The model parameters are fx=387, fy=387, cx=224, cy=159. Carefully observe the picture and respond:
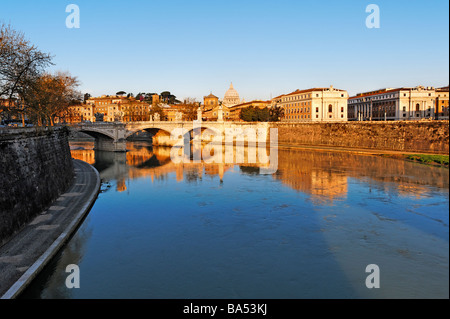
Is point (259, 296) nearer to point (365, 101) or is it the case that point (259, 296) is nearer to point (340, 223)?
point (340, 223)

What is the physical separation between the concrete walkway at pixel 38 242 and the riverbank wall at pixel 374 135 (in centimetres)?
2976

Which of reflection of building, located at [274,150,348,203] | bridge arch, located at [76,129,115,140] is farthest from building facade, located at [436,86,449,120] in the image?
bridge arch, located at [76,129,115,140]

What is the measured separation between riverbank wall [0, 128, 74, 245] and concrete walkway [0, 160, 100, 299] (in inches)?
16.0

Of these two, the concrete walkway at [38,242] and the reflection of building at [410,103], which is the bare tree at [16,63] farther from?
the reflection of building at [410,103]

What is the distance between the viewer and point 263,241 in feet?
49.3

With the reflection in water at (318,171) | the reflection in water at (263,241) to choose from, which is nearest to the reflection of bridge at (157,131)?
the reflection in water at (318,171)

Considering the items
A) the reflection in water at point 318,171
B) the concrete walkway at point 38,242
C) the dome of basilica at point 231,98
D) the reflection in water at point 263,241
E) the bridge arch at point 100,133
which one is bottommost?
the reflection in water at point 263,241

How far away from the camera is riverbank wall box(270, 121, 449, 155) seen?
41.3m

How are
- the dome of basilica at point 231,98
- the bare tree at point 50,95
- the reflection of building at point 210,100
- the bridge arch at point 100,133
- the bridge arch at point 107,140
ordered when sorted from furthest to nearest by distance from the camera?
the dome of basilica at point 231,98 < the reflection of building at point 210,100 < the bridge arch at point 107,140 < the bridge arch at point 100,133 < the bare tree at point 50,95

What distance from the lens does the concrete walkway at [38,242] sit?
10422 mm

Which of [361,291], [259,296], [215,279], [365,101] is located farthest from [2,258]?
[365,101]

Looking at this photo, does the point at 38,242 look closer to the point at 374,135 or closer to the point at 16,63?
the point at 16,63

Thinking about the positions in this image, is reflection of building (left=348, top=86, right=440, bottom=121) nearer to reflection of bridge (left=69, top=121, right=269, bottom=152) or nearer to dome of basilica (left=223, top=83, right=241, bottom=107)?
reflection of bridge (left=69, top=121, right=269, bottom=152)

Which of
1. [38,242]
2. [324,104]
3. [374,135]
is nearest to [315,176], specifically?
[38,242]
